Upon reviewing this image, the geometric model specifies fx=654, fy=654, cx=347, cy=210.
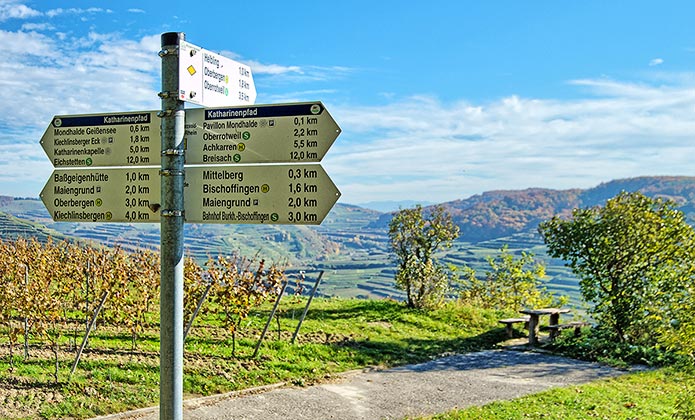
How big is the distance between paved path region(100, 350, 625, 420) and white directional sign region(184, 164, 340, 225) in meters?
5.69

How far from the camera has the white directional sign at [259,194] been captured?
3.24 metres

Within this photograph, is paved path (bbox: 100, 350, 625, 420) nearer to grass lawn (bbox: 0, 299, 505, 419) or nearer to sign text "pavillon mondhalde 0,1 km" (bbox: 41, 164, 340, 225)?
grass lawn (bbox: 0, 299, 505, 419)

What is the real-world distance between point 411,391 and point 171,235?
799cm

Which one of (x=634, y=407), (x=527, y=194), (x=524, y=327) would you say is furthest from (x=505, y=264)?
(x=527, y=194)

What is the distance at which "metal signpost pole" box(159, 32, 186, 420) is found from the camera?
3.06 m

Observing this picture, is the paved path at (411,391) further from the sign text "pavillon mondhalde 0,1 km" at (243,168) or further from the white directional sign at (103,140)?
the sign text "pavillon mondhalde 0,1 km" at (243,168)

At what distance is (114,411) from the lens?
26.7 feet

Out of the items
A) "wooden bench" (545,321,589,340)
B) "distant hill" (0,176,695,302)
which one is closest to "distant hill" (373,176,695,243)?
"distant hill" (0,176,695,302)

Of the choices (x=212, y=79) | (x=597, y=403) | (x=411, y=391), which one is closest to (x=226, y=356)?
(x=411, y=391)

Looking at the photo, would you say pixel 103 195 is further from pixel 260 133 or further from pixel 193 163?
pixel 260 133

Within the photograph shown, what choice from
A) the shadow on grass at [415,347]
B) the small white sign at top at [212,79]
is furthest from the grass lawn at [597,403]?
the small white sign at top at [212,79]

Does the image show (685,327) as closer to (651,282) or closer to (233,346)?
(233,346)

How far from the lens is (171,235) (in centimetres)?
312

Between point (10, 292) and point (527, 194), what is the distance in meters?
190
